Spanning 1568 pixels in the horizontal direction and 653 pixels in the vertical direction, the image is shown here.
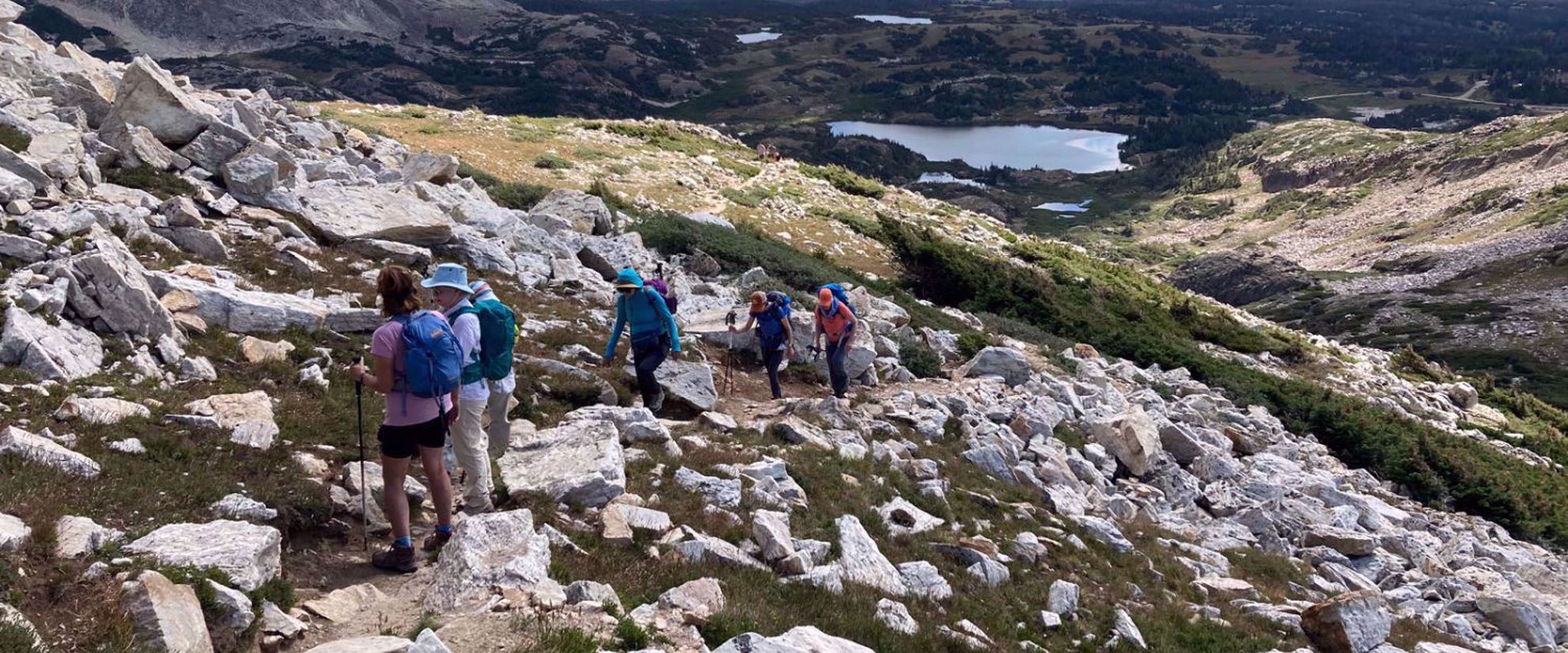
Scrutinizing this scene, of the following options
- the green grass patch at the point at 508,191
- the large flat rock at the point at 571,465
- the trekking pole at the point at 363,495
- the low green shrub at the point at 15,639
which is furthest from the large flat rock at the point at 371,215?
the low green shrub at the point at 15,639

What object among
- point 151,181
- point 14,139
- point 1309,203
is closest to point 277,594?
point 151,181

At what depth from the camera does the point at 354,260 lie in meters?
15.2

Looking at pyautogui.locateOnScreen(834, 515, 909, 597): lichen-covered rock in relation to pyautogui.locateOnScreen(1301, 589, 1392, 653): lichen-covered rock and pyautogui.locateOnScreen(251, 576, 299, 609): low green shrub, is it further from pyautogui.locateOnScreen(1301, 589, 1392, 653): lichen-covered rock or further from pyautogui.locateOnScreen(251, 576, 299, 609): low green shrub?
pyautogui.locateOnScreen(1301, 589, 1392, 653): lichen-covered rock

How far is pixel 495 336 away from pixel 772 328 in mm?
5758

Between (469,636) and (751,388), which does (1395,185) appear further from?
(469,636)

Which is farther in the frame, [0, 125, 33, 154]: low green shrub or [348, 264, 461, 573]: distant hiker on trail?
[0, 125, 33, 154]: low green shrub

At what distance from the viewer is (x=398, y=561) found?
6.91 meters

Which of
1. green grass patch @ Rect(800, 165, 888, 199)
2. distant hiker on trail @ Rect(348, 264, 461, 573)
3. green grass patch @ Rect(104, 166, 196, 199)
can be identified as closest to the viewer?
distant hiker on trail @ Rect(348, 264, 461, 573)

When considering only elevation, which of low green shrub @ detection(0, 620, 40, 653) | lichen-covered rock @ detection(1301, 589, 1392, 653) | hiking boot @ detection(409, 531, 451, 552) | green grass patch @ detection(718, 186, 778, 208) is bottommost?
green grass patch @ detection(718, 186, 778, 208)

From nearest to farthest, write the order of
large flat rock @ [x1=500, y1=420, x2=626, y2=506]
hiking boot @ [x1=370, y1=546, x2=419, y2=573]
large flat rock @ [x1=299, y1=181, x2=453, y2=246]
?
hiking boot @ [x1=370, y1=546, x2=419, y2=573]
large flat rock @ [x1=500, y1=420, x2=626, y2=506]
large flat rock @ [x1=299, y1=181, x2=453, y2=246]

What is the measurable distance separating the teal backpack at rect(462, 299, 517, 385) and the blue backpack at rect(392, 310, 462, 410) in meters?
1.31

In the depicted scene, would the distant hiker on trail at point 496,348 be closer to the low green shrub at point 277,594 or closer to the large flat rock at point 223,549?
the large flat rock at point 223,549

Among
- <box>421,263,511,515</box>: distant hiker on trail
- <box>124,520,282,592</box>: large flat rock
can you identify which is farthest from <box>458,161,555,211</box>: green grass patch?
<box>124,520,282,592</box>: large flat rock

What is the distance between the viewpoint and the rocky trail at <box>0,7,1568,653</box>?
6.14 metres
